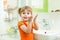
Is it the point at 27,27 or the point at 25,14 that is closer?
the point at 27,27

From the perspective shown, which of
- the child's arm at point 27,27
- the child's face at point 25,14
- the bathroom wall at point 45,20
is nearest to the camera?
the child's arm at point 27,27

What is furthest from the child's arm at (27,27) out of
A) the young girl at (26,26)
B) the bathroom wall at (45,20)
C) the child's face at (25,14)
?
the bathroom wall at (45,20)

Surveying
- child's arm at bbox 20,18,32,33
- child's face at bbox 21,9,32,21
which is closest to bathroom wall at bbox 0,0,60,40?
child's face at bbox 21,9,32,21

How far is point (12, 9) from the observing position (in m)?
1.92

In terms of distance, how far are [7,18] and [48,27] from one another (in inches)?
23.4

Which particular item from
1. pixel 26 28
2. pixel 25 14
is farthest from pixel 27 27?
pixel 25 14

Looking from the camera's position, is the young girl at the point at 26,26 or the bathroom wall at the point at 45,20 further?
the bathroom wall at the point at 45,20

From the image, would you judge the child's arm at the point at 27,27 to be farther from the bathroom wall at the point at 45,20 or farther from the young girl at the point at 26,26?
the bathroom wall at the point at 45,20

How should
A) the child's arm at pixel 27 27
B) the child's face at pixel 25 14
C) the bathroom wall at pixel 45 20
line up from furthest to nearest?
the bathroom wall at pixel 45 20 → the child's face at pixel 25 14 → the child's arm at pixel 27 27

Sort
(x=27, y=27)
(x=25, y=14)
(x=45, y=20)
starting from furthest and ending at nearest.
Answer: (x=45, y=20)
(x=25, y=14)
(x=27, y=27)

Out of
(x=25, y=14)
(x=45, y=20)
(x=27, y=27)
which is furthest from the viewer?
(x=45, y=20)

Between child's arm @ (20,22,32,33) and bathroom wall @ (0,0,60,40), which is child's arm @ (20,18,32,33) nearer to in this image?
child's arm @ (20,22,32,33)

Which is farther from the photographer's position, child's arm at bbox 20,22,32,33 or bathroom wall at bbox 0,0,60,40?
bathroom wall at bbox 0,0,60,40

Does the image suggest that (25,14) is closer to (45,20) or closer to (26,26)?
(26,26)
